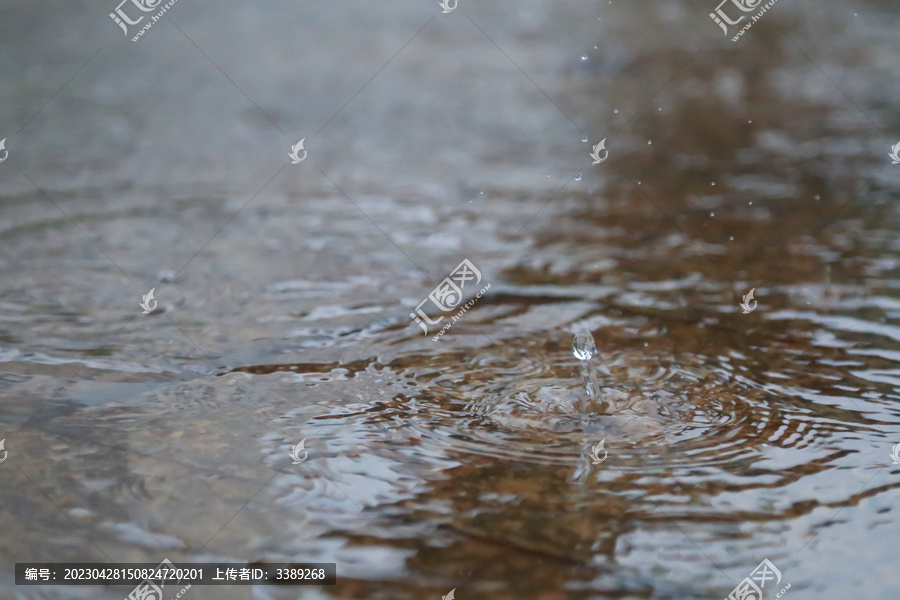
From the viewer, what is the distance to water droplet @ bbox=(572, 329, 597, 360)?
1.96m

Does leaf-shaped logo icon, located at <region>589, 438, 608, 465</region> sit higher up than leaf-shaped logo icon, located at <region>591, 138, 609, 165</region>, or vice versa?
leaf-shaped logo icon, located at <region>591, 138, 609, 165</region>

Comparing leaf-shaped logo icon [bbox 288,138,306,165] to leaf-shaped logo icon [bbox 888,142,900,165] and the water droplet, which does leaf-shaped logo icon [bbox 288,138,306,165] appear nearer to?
the water droplet

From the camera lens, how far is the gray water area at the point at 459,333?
142 centimetres

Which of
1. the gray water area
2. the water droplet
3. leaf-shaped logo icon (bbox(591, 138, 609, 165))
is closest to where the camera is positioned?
the gray water area

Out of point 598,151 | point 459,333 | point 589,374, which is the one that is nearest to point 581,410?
point 589,374

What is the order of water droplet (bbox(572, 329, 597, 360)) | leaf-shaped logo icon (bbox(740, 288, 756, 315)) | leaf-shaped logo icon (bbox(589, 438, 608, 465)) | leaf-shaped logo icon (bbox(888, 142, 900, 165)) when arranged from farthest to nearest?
leaf-shaped logo icon (bbox(888, 142, 900, 165)) → leaf-shaped logo icon (bbox(740, 288, 756, 315)) → water droplet (bbox(572, 329, 597, 360)) → leaf-shaped logo icon (bbox(589, 438, 608, 465))

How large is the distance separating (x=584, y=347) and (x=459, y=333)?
339 mm

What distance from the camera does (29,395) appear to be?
1.86m

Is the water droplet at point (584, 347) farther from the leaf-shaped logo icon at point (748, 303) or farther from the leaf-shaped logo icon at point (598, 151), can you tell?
the leaf-shaped logo icon at point (598, 151)

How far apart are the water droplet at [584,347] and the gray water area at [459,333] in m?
0.03

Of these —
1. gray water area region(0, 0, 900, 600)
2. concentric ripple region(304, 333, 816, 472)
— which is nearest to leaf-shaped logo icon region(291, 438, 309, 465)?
gray water area region(0, 0, 900, 600)

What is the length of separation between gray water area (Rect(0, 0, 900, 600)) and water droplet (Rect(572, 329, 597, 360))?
3 centimetres

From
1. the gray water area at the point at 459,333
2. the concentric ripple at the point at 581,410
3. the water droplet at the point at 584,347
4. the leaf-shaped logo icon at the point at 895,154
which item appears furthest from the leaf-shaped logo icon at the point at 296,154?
the leaf-shaped logo icon at the point at 895,154

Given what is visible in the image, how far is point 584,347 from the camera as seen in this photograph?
196 cm
